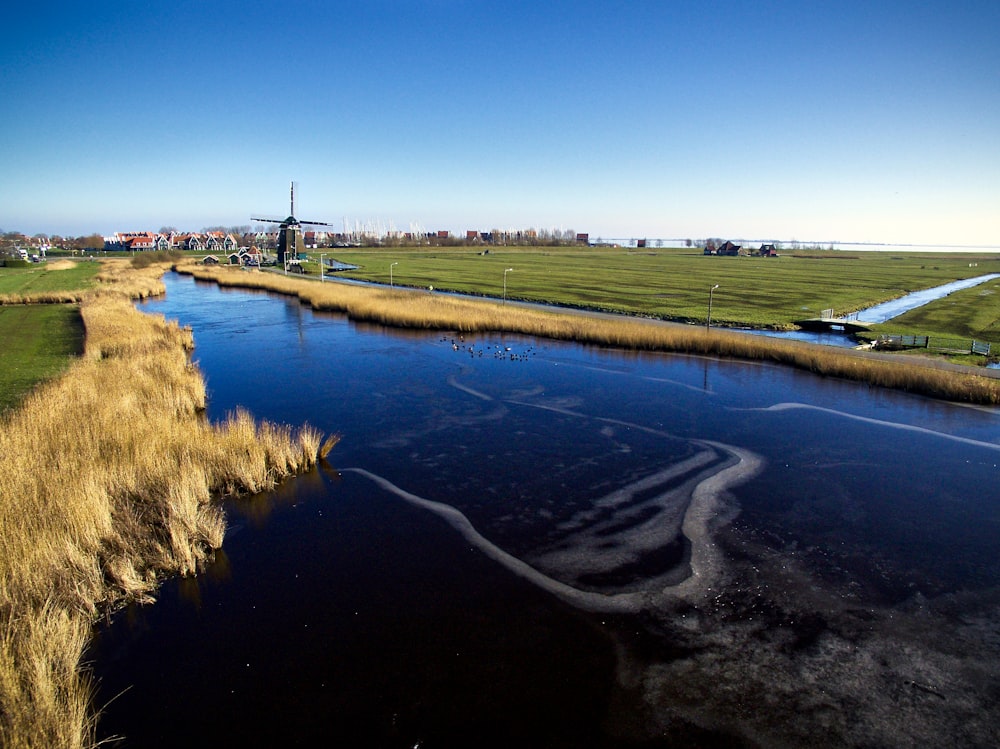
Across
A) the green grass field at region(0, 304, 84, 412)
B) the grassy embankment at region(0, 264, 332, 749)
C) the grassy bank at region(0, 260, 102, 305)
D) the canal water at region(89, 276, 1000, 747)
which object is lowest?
the canal water at region(89, 276, 1000, 747)

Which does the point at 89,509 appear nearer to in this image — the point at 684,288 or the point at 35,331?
the point at 35,331

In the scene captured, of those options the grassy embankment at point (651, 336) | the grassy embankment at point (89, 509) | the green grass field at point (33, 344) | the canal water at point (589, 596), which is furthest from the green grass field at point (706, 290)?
the grassy embankment at point (89, 509)

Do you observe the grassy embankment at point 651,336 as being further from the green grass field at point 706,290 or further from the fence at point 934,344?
the green grass field at point 706,290

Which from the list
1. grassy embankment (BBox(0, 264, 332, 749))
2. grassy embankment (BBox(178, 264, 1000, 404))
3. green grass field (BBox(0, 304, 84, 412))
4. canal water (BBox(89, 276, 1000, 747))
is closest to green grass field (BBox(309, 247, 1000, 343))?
grassy embankment (BBox(178, 264, 1000, 404))

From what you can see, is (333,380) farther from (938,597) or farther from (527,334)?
A: (938,597)

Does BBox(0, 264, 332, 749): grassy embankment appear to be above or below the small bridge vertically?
below

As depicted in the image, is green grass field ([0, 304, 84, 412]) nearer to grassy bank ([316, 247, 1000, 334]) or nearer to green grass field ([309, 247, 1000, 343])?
grassy bank ([316, 247, 1000, 334])

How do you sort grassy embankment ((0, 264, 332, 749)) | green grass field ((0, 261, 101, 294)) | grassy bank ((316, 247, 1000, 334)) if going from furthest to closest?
green grass field ((0, 261, 101, 294)), grassy bank ((316, 247, 1000, 334)), grassy embankment ((0, 264, 332, 749))
